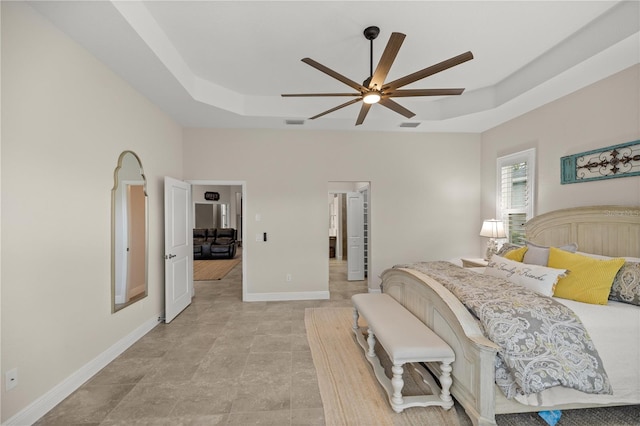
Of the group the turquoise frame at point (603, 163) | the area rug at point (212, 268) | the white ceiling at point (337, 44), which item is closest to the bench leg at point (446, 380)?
the turquoise frame at point (603, 163)

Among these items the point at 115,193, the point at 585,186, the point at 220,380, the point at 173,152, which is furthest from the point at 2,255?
the point at 585,186

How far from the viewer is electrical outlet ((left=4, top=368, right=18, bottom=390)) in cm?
182

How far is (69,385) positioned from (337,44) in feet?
12.6

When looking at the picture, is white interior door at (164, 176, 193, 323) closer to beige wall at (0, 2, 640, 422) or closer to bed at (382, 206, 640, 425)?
beige wall at (0, 2, 640, 422)

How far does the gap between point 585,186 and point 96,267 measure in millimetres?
5138

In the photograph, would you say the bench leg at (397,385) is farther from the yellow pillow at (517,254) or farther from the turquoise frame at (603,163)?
the turquoise frame at (603,163)

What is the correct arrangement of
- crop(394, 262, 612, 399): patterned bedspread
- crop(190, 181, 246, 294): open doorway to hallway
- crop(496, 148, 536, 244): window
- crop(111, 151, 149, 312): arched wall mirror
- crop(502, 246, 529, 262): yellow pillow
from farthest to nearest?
crop(190, 181, 246, 294): open doorway to hallway, crop(496, 148, 536, 244): window, crop(502, 246, 529, 262): yellow pillow, crop(111, 151, 149, 312): arched wall mirror, crop(394, 262, 612, 399): patterned bedspread

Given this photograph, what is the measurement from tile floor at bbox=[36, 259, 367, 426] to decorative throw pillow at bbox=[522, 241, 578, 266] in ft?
8.05

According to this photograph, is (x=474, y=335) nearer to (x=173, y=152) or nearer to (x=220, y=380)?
(x=220, y=380)

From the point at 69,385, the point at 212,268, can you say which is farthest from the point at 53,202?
the point at 212,268

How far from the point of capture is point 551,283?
233 cm

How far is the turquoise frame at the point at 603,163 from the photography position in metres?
2.73

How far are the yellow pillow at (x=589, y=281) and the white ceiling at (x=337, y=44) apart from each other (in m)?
1.88

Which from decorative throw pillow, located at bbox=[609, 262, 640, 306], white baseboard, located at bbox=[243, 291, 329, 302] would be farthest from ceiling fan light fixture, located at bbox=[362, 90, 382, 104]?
white baseboard, located at bbox=[243, 291, 329, 302]
